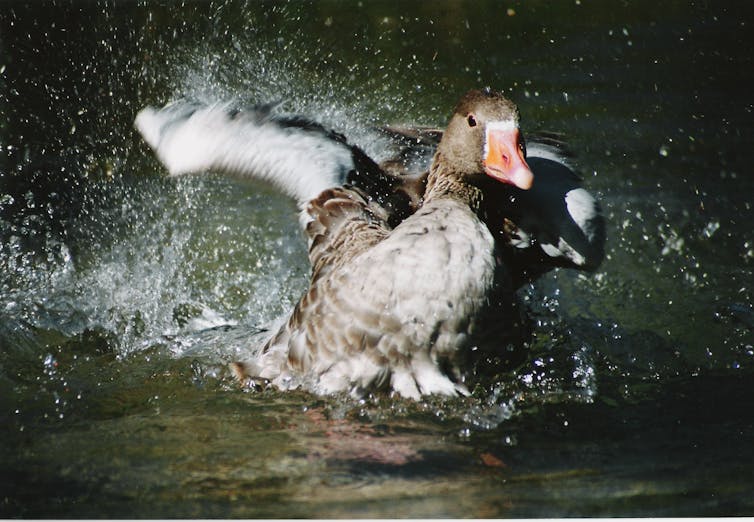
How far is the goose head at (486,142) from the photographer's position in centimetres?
297

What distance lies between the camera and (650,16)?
5.13m

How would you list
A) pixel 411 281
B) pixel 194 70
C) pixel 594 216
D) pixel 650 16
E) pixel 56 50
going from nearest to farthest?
pixel 411 281
pixel 594 216
pixel 194 70
pixel 56 50
pixel 650 16

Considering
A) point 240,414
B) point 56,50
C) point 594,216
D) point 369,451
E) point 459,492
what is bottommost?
point 459,492

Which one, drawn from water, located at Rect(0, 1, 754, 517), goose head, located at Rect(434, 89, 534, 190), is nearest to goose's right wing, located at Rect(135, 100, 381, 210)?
→ water, located at Rect(0, 1, 754, 517)

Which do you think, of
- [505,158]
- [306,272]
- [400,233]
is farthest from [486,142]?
[306,272]

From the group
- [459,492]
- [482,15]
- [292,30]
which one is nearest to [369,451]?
[459,492]

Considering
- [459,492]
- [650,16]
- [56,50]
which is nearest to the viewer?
[459,492]

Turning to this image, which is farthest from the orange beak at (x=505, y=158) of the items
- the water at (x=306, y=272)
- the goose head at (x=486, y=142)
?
the water at (x=306, y=272)

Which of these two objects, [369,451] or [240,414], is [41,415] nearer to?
[240,414]

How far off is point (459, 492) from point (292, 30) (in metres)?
3.22

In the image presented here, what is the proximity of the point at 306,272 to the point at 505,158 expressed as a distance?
184 centimetres

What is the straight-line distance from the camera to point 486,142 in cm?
312

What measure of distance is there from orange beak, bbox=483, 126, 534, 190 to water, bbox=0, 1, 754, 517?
2.30 feet

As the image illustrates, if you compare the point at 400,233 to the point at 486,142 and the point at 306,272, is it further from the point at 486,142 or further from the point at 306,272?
the point at 306,272
